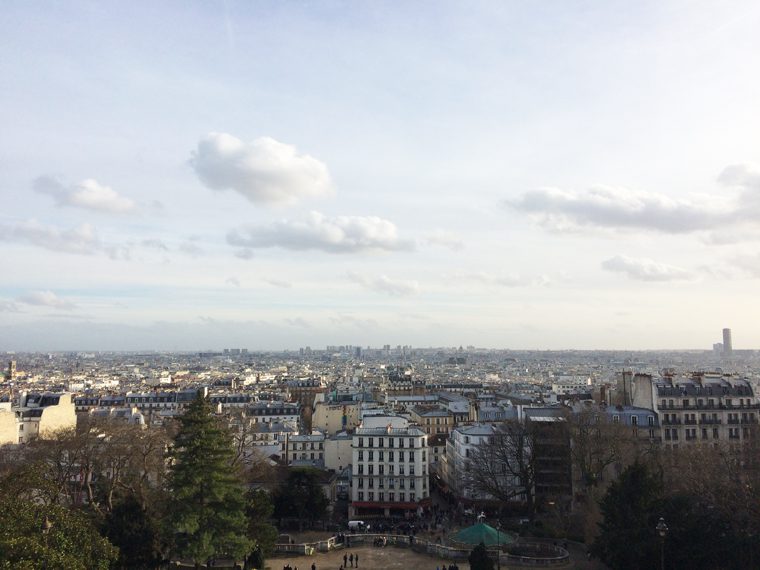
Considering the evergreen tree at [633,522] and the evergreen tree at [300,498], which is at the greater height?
the evergreen tree at [633,522]

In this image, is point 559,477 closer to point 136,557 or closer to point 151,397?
point 136,557

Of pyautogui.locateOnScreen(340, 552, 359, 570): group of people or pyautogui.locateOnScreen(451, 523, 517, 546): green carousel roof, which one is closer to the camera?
pyautogui.locateOnScreen(340, 552, 359, 570): group of people

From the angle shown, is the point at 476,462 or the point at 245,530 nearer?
the point at 245,530

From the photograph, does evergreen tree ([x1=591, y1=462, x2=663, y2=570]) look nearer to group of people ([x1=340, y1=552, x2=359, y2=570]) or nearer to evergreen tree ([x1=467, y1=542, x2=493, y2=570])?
evergreen tree ([x1=467, y1=542, x2=493, y2=570])

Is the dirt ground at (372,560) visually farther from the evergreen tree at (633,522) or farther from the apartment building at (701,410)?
the apartment building at (701,410)

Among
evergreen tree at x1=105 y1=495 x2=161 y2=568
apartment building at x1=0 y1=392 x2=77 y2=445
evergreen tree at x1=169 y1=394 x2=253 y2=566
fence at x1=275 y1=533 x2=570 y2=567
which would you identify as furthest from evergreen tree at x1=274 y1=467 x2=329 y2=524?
apartment building at x1=0 y1=392 x2=77 y2=445

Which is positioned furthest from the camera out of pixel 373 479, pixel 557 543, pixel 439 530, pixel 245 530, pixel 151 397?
pixel 151 397

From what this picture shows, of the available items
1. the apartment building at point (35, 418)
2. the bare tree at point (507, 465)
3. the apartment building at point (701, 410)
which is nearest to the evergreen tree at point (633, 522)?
the bare tree at point (507, 465)

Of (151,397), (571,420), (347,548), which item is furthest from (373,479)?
(151,397)
